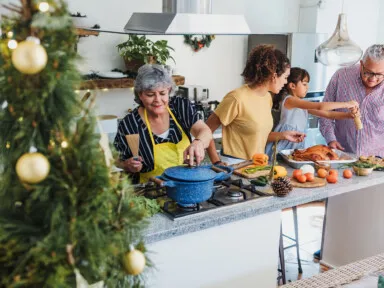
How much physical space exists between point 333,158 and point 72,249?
7.43 ft

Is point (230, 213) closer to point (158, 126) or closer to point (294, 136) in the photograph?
point (158, 126)

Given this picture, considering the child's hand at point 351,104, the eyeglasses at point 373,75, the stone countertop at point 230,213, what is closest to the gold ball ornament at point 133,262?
the stone countertop at point 230,213

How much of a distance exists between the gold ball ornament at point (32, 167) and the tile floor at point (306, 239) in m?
2.86

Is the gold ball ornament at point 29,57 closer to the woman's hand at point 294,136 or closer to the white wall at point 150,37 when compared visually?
the woman's hand at point 294,136

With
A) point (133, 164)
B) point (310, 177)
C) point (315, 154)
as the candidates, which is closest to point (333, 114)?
point (315, 154)

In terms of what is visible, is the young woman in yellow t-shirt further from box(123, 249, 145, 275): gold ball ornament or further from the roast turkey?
box(123, 249, 145, 275): gold ball ornament

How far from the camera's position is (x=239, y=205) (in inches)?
83.5

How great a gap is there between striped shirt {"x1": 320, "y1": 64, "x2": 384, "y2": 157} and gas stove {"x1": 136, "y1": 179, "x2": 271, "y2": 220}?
1266 mm

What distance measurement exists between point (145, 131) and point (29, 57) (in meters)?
1.71

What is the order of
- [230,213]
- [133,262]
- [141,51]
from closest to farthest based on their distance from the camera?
[133,262] → [230,213] → [141,51]

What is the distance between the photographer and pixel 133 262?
3.06ft

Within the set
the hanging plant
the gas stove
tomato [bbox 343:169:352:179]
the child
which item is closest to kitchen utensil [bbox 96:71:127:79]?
the hanging plant

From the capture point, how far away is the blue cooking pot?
1.92 meters

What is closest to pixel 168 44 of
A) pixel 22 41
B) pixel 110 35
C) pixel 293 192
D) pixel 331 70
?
pixel 110 35
